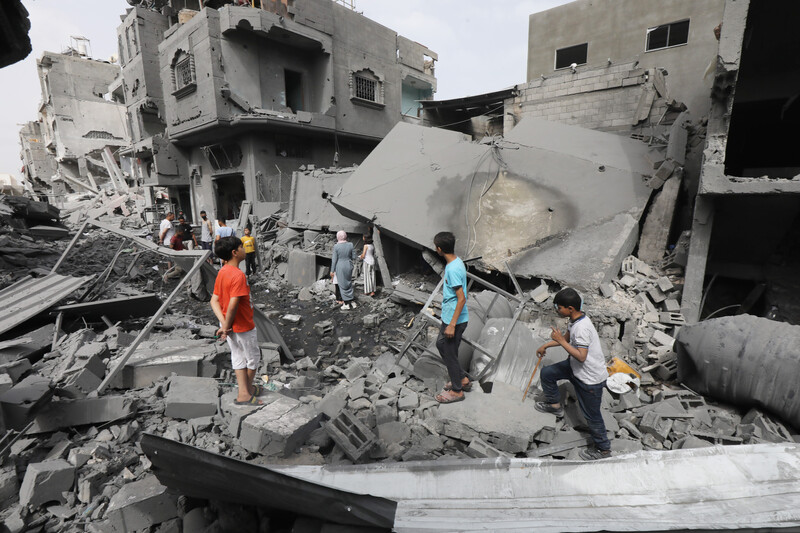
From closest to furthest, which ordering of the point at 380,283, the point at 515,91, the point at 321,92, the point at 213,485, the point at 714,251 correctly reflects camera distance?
the point at 213,485 → the point at 714,251 → the point at 380,283 → the point at 515,91 → the point at 321,92

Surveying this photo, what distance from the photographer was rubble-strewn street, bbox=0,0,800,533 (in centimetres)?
254

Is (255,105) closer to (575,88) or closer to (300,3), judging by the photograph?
(300,3)

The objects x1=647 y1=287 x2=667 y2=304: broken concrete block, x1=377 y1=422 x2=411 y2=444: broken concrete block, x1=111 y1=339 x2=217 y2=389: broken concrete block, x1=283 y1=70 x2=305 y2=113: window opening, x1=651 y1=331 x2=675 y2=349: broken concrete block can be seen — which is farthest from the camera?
x1=283 y1=70 x2=305 y2=113: window opening

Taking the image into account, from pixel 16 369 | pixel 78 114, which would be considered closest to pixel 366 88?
pixel 16 369

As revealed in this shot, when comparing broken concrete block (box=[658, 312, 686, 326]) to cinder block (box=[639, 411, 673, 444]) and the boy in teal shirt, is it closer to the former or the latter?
cinder block (box=[639, 411, 673, 444])

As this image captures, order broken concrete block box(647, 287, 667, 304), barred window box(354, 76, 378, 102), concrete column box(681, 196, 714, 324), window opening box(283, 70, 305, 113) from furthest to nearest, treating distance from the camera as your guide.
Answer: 1. barred window box(354, 76, 378, 102)
2. window opening box(283, 70, 305, 113)
3. broken concrete block box(647, 287, 667, 304)
4. concrete column box(681, 196, 714, 324)

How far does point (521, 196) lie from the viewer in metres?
6.83

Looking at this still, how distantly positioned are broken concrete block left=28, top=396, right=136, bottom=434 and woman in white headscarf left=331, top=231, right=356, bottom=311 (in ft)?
15.3

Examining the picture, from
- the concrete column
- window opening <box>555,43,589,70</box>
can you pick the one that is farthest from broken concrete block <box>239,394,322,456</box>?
window opening <box>555,43,589,70</box>

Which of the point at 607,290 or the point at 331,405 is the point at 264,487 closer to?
the point at 331,405

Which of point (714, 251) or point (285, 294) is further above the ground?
point (714, 251)

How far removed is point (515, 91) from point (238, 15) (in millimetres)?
10707

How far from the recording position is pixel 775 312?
17.6ft

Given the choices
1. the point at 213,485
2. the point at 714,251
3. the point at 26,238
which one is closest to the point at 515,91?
the point at 714,251
